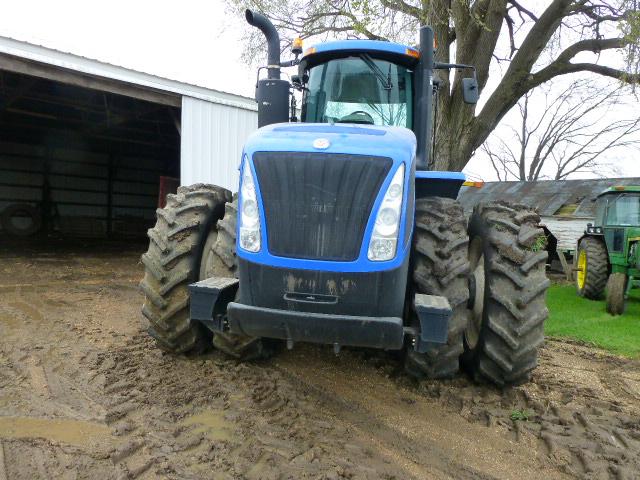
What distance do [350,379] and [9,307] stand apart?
453 centimetres

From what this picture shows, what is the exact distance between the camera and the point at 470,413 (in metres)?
3.37

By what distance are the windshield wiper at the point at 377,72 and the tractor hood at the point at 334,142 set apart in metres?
1.10

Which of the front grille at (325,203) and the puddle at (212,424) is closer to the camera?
the front grille at (325,203)

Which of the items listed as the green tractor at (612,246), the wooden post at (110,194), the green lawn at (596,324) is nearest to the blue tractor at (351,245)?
the green lawn at (596,324)

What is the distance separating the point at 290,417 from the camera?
316 cm

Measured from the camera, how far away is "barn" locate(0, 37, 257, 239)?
9500 millimetres

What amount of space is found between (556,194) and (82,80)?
512 inches

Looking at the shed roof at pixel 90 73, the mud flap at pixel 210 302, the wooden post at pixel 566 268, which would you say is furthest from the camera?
the wooden post at pixel 566 268

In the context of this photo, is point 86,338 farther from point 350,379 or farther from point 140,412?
point 350,379

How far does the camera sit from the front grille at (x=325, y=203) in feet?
9.12

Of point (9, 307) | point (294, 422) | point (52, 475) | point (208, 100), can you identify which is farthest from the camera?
point (208, 100)

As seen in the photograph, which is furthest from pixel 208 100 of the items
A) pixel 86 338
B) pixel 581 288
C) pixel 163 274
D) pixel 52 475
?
pixel 52 475

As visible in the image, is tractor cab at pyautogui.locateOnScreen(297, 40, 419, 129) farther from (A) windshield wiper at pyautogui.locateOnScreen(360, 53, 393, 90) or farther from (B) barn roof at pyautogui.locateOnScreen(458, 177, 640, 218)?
(B) barn roof at pyautogui.locateOnScreen(458, 177, 640, 218)

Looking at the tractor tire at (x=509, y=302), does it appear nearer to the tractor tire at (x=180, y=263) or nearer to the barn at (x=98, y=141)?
the tractor tire at (x=180, y=263)
